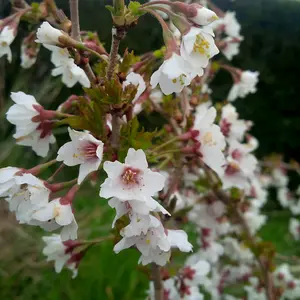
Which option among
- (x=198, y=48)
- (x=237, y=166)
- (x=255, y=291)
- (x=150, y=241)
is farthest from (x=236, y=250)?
(x=198, y=48)

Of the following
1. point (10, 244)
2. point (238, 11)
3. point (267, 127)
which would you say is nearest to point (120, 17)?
point (10, 244)

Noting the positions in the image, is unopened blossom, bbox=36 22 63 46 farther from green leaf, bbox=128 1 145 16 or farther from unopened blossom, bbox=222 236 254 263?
unopened blossom, bbox=222 236 254 263

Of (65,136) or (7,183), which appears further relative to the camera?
(65,136)

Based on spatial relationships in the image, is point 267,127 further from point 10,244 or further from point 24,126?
point 24,126

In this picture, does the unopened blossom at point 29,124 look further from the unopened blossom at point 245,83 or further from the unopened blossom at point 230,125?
the unopened blossom at point 245,83

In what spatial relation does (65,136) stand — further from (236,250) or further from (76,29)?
(236,250)

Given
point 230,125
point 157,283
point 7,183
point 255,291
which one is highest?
point 7,183

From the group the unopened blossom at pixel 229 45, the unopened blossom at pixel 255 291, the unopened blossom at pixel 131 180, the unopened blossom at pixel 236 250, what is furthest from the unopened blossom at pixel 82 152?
the unopened blossom at pixel 255 291
